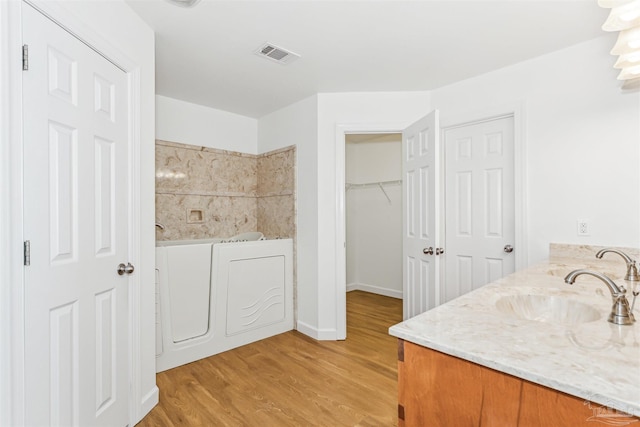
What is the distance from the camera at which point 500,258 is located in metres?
2.68

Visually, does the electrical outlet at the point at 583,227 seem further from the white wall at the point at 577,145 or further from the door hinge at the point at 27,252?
the door hinge at the point at 27,252

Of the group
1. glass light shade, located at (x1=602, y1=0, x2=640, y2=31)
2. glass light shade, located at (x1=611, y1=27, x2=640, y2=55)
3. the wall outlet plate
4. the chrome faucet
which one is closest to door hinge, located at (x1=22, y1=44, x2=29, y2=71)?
the chrome faucet

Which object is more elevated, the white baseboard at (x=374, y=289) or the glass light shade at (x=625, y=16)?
the glass light shade at (x=625, y=16)

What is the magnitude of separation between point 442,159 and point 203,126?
2561 millimetres

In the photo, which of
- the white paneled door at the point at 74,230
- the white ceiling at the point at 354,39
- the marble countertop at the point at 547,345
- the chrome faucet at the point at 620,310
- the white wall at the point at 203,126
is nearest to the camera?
the marble countertop at the point at 547,345

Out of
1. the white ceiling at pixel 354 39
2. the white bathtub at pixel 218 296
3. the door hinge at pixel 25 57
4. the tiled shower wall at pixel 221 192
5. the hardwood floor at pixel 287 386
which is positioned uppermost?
the white ceiling at pixel 354 39

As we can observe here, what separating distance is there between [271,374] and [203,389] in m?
0.48

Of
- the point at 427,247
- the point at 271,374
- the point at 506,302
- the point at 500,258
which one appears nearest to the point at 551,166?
the point at 500,258

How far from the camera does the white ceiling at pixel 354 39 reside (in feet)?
6.03

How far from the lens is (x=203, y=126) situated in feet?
11.6

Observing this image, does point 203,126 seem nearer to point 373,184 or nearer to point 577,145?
point 373,184

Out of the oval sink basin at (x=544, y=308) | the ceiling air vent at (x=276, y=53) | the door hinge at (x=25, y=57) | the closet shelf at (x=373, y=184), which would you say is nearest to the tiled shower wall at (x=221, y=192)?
the ceiling air vent at (x=276, y=53)

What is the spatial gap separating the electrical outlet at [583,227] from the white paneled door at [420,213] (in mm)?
956

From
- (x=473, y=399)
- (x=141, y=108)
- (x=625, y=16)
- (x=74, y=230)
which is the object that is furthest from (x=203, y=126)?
(x=473, y=399)
